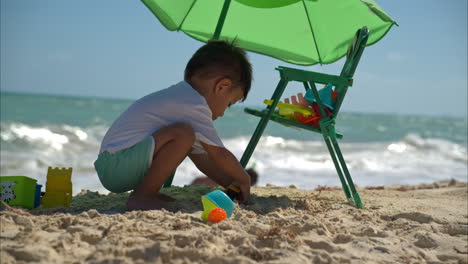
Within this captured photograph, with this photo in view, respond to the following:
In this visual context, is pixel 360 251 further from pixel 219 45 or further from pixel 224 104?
pixel 219 45

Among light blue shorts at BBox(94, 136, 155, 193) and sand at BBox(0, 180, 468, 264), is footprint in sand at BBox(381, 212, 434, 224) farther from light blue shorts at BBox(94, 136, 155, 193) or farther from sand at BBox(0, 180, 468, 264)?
light blue shorts at BBox(94, 136, 155, 193)

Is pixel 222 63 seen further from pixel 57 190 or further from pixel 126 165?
pixel 57 190

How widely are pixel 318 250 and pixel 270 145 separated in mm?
8752

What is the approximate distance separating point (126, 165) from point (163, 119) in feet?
0.92

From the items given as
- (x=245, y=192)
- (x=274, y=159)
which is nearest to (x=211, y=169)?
(x=245, y=192)

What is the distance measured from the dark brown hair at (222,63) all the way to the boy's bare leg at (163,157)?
0.34m

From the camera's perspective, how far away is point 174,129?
2148mm

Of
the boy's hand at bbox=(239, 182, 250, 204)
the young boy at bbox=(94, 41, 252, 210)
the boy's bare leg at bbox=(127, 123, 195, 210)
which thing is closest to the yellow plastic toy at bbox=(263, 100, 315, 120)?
the young boy at bbox=(94, 41, 252, 210)

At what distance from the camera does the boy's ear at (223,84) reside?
2.31 metres

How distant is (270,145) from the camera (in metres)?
10.4

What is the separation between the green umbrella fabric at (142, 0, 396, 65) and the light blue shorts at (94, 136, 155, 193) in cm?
129

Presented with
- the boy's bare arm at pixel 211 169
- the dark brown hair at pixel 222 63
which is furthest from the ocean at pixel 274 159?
the dark brown hair at pixel 222 63

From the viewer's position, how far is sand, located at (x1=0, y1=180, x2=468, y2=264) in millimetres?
1468

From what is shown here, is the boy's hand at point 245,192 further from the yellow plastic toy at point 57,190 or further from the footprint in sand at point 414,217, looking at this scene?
the yellow plastic toy at point 57,190
